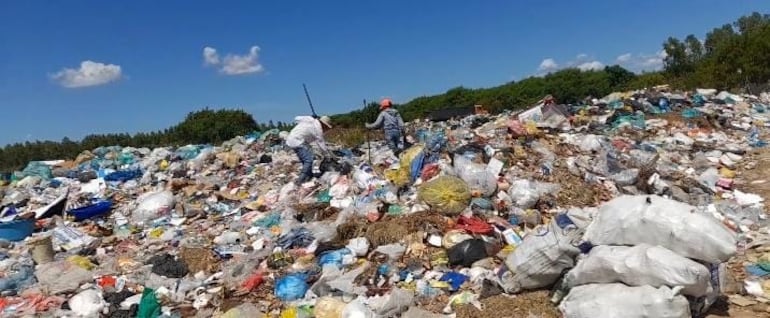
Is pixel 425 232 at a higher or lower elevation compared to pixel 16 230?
lower

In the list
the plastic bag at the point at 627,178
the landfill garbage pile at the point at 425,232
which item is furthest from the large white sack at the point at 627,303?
the plastic bag at the point at 627,178

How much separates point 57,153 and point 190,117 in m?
4.98

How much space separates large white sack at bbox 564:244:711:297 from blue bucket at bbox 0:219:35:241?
6117mm

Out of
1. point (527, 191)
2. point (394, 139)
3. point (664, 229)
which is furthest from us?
point (394, 139)

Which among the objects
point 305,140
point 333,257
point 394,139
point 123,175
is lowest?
point 333,257

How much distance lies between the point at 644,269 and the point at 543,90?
85.1ft

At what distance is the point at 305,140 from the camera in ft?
22.8

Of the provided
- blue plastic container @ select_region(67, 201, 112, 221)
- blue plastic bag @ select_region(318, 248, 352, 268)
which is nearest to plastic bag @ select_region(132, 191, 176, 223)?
blue plastic container @ select_region(67, 201, 112, 221)

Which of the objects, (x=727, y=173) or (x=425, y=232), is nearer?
(x=425, y=232)

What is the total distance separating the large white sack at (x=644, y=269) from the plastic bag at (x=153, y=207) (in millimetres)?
5190

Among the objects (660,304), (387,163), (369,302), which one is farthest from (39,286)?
(660,304)

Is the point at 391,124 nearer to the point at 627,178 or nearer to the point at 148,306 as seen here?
the point at 627,178

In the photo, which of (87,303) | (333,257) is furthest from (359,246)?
(87,303)

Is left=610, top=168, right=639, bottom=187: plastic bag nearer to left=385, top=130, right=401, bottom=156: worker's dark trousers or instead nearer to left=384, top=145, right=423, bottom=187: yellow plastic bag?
left=384, top=145, right=423, bottom=187: yellow plastic bag
